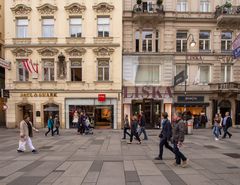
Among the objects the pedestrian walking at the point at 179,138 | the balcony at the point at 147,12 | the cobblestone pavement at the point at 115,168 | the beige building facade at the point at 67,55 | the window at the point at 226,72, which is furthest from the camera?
the window at the point at 226,72

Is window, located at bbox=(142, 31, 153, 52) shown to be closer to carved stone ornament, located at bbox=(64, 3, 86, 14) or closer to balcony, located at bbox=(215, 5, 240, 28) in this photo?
carved stone ornament, located at bbox=(64, 3, 86, 14)

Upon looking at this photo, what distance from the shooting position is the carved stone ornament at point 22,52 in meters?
22.2

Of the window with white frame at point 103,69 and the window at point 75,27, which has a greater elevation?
the window at point 75,27

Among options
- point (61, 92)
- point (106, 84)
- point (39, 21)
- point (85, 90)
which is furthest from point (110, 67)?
point (39, 21)

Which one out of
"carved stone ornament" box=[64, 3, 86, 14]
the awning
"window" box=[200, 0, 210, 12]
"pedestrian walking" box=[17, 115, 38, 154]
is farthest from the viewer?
"window" box=[200, 0, 210, 12]

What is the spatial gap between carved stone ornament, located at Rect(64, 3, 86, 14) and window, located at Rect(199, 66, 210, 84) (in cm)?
1398

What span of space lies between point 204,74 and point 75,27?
14710 mm

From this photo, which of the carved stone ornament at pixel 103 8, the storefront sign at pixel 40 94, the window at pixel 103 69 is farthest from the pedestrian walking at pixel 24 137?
the carved stone ornament at pixel 103 8

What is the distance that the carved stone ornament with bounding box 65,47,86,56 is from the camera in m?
22.0

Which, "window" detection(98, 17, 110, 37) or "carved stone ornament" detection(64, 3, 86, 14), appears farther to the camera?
"window" detection(98, 17, 110, 37)

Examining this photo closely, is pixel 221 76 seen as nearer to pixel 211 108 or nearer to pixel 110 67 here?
pixel 211 108

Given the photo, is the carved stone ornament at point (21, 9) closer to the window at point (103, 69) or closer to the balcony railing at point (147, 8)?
the window at point (103, 69)

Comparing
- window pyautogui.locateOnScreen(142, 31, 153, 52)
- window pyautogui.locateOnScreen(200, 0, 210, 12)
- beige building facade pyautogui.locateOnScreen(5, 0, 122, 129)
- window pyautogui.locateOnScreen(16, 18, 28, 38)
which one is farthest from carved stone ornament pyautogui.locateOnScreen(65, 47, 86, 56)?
window pyautogui.locateOnScreen(200, 0, 210, 12)

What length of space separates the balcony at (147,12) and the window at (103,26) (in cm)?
293
